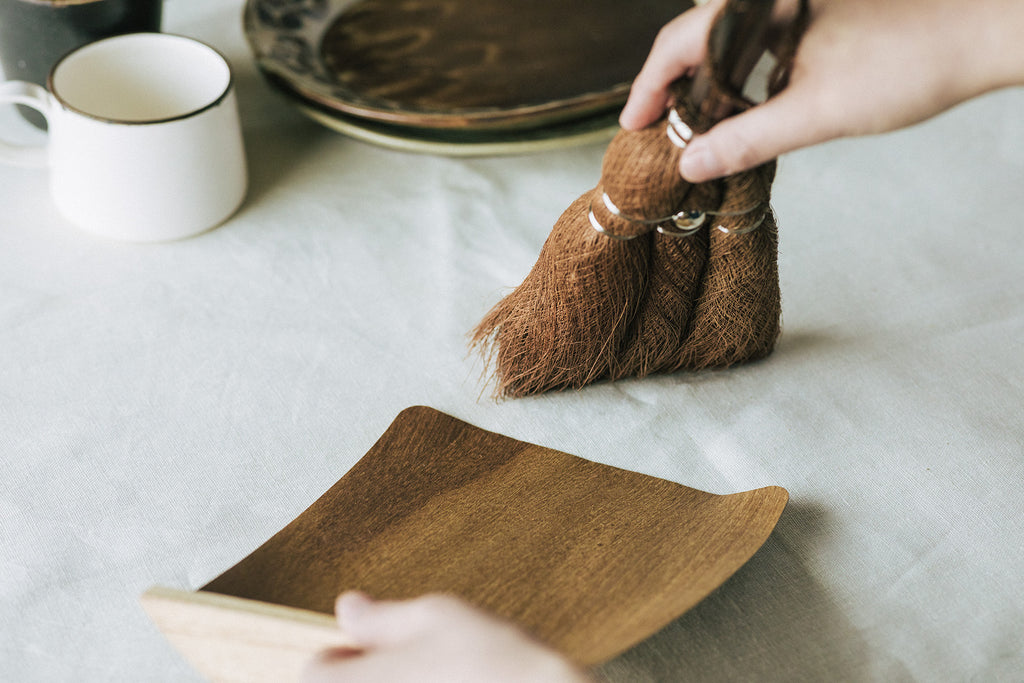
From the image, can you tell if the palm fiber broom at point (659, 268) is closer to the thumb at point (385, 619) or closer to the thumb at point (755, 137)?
the thumb at point (755, 137)

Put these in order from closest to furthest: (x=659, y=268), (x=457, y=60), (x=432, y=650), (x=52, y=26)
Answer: (x=432, y=650), (x=659, y=268), (x=52, y=26), (x=457, y=60)

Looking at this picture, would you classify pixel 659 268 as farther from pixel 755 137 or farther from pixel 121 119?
pixel 121 119

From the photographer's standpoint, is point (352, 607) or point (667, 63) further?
point (667, 63)

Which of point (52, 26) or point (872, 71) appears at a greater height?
point (872, 71)

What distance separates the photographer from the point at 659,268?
0.58 meters

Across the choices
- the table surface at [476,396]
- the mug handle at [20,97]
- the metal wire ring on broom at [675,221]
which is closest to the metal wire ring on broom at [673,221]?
the metal wire ring on broom at [675,221]

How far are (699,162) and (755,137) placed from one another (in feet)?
0.10

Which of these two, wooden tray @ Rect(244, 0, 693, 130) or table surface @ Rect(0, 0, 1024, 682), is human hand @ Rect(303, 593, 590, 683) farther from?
wooden tray @ Rect(244, 0, 693, 130)

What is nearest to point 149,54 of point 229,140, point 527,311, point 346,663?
point 229,140

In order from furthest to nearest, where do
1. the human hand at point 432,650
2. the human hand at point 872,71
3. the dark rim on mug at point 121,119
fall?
the dark rim on mug at point 121,119
the human hand at point 872,71
the human hand at point 432,650

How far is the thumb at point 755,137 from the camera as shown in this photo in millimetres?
463

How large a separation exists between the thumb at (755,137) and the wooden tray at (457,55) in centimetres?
29

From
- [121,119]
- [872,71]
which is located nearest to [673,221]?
[872,71]

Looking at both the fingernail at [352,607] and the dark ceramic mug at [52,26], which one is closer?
the fingernail at [352,607]
